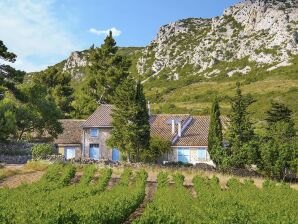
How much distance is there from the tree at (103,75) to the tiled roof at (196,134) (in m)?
19.7

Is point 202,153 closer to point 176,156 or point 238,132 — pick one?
point 176,156

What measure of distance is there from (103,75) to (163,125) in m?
22.2

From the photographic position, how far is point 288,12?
167 metres

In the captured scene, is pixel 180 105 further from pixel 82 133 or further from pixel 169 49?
pixel 169 49

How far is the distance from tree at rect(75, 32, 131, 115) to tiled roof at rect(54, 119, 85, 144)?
11.3 metres

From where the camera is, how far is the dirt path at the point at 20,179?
115 feet

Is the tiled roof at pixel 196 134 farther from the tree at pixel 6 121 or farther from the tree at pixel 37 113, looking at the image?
the tree at pixel 6 121

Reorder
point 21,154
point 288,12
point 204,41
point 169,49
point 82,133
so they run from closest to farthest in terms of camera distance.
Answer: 1. point 21,154
2. point 82,133
3. point 288,12
4. point 204,41
5. point 169,49

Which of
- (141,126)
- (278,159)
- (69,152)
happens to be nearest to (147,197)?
(141,126)

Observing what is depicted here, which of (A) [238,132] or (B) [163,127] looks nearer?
(A) [238,132]

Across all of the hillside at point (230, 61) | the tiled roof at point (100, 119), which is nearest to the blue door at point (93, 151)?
the tiled roof at point (100, 119)

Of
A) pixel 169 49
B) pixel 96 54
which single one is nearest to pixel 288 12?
pixel 169 49

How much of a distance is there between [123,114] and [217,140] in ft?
32.5

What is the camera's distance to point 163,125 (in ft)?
190
